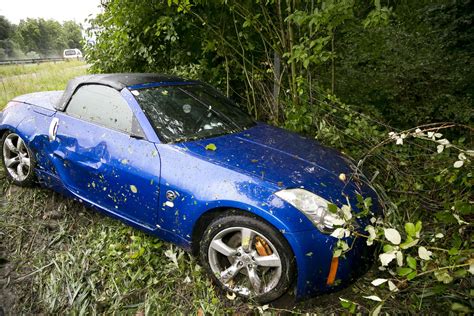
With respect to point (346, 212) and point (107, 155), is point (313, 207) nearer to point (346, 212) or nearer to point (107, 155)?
point (346, 212)

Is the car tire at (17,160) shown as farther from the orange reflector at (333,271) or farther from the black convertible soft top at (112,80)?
the orange reflector at (333,271)

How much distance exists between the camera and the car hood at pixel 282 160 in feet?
7.17

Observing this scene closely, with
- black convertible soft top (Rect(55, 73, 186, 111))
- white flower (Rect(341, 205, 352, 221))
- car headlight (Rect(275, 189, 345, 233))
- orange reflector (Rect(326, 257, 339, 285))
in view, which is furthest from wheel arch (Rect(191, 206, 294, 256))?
black convertible soft top (Rect(55, 73, 186, 111))

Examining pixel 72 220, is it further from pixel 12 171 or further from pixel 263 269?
pixel 263 269

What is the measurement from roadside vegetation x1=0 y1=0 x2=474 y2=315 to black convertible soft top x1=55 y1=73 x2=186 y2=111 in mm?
1067

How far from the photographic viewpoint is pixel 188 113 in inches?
112

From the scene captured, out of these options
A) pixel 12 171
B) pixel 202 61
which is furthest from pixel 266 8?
pixel 12 171

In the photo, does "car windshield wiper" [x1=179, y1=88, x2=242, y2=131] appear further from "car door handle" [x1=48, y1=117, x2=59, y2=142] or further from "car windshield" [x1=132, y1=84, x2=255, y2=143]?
"car door handle" [x1=48, y1=117, x2=59, y2=142]

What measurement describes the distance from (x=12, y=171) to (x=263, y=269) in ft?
9.82

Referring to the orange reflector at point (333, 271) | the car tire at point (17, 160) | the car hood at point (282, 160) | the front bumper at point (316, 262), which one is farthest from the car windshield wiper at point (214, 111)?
the car tire at point (17, 160)

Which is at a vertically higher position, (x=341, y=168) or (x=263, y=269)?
(x=341, y=168)

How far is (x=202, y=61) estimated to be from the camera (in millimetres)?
5191

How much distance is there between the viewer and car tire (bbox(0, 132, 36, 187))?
3.32 metres

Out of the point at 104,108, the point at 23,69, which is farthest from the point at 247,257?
the point at 23,69
